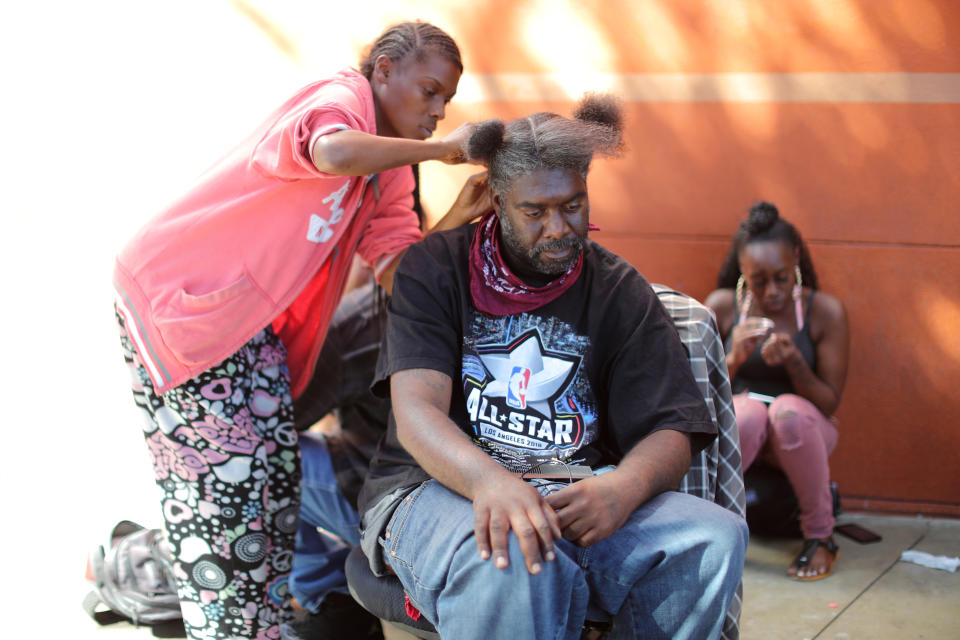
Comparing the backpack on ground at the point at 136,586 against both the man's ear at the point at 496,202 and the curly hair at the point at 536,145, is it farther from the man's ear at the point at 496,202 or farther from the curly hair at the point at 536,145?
the curly hair at the point at 536,145

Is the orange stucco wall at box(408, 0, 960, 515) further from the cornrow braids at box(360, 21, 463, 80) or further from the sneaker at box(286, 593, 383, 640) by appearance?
the sneaker at box(286, 593, 383, 640)

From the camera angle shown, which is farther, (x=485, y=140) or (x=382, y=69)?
(x=382, y=69)

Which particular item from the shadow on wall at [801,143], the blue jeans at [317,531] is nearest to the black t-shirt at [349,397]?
the blue jeans at [317,531]

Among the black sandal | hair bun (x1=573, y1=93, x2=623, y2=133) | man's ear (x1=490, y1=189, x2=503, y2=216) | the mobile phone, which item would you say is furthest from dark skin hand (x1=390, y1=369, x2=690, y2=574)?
the mobile phone

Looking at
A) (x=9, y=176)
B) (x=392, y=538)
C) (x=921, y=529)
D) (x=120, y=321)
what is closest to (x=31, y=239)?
(x=9, y=176)

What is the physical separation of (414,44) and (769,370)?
2035mm

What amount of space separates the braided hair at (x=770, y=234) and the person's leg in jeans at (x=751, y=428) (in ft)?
2.02

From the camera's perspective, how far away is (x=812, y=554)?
3.36 meters

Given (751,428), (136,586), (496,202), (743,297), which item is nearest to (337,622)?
(136,586)

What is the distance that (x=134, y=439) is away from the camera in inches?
163

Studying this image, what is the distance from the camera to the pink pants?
3398 millimetres

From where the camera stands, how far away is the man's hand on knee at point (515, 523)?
1848 millimetres

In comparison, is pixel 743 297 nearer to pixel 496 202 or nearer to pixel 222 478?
pixel 496 202

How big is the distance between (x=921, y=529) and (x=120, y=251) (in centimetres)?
333
